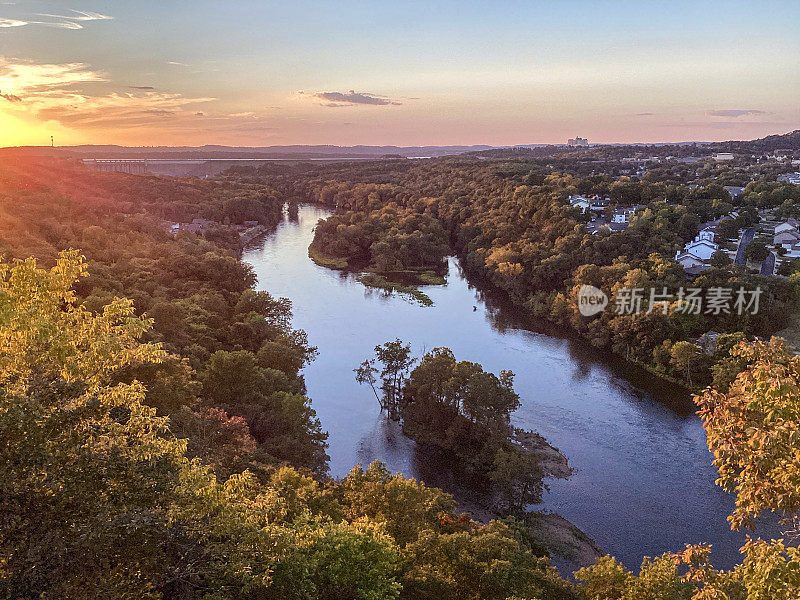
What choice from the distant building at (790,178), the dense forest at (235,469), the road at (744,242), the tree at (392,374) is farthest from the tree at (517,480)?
the distant building at (790,178)

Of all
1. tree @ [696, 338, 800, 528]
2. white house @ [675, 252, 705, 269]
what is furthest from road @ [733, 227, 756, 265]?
tree @ [696, 338, 800, 528]

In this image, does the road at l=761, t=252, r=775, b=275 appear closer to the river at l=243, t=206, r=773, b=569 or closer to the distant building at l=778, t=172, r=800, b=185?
the river at l=243, t=206, r=773, b=569

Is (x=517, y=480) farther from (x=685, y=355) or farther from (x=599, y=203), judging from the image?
(x=599, y=203)

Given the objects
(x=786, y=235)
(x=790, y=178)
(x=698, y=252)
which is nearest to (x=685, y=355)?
(x=698, y=252)

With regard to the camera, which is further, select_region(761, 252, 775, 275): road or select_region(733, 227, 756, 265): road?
select_region(733, 227, 756, 265): road

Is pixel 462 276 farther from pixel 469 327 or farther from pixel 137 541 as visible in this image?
pixel 137 541

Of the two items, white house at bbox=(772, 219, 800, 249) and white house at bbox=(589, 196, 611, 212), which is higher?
white house at bbox=(589, 196, 611, 212)
